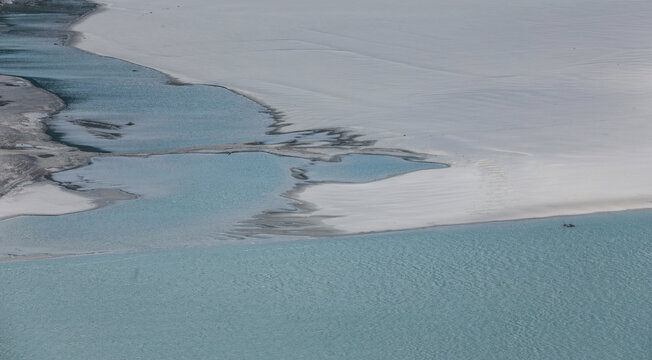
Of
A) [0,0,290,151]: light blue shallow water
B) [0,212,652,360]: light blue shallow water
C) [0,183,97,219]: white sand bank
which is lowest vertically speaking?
[0,212,652,360]: light blue shallow water

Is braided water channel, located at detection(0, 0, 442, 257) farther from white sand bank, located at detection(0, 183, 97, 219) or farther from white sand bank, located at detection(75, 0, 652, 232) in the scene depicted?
white sand bank, located at detection(75, 0, 652, 232)

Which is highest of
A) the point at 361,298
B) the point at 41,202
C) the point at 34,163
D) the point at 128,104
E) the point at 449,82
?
the point at 449,82

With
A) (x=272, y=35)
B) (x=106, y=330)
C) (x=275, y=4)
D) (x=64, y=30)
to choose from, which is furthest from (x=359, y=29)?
(x=106, y=330)

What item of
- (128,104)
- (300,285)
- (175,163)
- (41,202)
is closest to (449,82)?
(128,104)

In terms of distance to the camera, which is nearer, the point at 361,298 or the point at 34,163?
the point at 361,298

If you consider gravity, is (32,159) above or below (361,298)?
above

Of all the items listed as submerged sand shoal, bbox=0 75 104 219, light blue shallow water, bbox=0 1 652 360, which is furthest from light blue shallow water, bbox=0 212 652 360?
Answer: submerged sand shoal, bbox=0 75 104 219

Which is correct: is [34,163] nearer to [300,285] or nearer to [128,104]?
[128,104]

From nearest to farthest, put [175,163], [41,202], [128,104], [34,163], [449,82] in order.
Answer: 1. [41,202]
2. [34,163]
3. [175,163]
4. [128,104]
5. [449,82]
